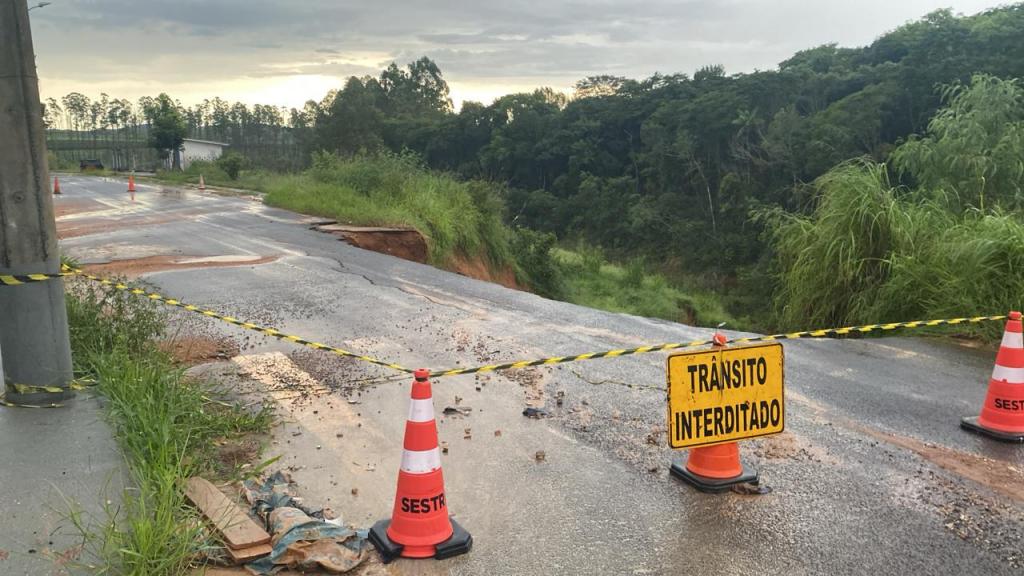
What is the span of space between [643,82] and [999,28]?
44906 mm

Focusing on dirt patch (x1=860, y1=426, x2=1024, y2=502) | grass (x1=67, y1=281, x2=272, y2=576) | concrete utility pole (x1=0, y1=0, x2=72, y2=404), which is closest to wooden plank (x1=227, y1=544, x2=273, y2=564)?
grass (x1=67, y1=281, x2=272, y2=576)

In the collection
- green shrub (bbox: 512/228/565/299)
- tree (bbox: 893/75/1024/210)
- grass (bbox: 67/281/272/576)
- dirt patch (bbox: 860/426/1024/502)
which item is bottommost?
green shrub (bbox: 512/228/565/299)

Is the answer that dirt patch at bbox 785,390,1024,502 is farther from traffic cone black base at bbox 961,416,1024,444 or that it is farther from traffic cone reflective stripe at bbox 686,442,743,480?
traffic cone reflective stripe at bbox 686,442,743,480

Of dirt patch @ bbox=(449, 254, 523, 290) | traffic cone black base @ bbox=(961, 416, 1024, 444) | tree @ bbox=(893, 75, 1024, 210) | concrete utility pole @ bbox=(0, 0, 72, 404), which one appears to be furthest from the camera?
dirt patch @ bbox=(449, 254, 523, 290)

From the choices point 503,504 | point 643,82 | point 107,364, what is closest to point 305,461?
point 503,504

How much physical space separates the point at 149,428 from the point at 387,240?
11.9 metres

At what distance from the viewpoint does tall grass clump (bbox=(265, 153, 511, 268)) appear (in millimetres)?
17906

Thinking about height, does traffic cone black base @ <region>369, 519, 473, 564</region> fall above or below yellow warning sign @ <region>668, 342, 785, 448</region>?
below

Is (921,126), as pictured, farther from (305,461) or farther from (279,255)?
(305,461)

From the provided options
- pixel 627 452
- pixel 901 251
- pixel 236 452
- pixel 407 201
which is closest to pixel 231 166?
pixel 407 201

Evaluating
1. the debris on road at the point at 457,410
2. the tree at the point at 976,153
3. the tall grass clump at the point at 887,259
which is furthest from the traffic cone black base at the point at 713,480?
the tree at the point at 976,153

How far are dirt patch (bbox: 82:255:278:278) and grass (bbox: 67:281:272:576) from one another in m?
4.62

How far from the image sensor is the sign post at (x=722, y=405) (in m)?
4.20

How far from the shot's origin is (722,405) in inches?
169
